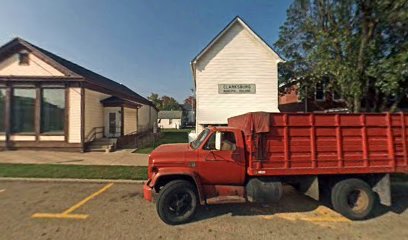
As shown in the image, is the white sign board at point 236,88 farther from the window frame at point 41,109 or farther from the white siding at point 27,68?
the white siding at point 27,68

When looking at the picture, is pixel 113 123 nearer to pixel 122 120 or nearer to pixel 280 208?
pixel 122 120

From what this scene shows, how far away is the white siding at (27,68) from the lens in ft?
52.5

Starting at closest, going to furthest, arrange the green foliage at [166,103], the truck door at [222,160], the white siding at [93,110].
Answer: the truck door at [222,160] → the white siding at [93,110] → the green foliage at [166,103]

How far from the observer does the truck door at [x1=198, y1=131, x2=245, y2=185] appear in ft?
18.0

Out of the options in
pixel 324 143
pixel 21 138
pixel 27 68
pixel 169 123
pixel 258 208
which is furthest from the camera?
pixel 169 123

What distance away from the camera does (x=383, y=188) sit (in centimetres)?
574

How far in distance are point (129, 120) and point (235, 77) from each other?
11760 millimetres

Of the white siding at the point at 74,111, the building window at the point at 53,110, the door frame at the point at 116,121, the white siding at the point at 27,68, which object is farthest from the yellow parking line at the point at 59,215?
the door frame at the point at 116,121

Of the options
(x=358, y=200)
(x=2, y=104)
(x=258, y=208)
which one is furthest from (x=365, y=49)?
(x=2, y=104)

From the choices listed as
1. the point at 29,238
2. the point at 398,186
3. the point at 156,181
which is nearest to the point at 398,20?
the point at 398,186

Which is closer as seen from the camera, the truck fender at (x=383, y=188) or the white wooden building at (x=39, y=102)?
the truck fender at (x=383, y=188)

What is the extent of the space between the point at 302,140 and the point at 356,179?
165cm

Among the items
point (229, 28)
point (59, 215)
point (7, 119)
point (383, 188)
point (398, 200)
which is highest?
point (229, 28)

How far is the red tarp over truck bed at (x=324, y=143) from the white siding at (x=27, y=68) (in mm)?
15514
